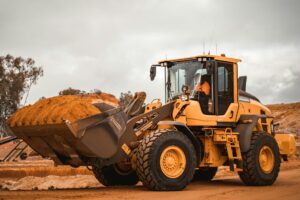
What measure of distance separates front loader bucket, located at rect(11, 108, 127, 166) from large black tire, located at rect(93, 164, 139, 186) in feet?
6.15

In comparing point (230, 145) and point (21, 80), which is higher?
point (21, 80)

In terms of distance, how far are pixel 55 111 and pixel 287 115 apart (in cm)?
4630

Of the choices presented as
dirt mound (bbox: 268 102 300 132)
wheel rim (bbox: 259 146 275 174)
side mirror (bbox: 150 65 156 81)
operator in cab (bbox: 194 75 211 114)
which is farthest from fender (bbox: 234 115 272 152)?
dirt mound (bbox: 268 102 300 132)

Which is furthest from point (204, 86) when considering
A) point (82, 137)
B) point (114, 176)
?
point (82, 137)

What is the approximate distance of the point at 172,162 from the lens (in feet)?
39.0

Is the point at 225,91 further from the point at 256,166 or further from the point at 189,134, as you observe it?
the point at 256,166

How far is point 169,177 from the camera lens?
11.7 meters

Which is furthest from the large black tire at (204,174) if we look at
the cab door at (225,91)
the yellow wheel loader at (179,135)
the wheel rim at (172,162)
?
the wheel rim at (172,162)

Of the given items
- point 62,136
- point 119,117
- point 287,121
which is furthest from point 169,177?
point 287,121

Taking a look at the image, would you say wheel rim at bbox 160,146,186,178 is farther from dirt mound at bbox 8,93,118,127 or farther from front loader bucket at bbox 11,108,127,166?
dirt mound at bbox 8,93,118,127

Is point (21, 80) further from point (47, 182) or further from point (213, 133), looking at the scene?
point (213, 133)

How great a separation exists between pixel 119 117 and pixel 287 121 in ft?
139

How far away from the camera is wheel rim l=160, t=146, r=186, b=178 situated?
11641 millimetres

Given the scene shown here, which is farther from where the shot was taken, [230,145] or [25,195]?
[230,145]
